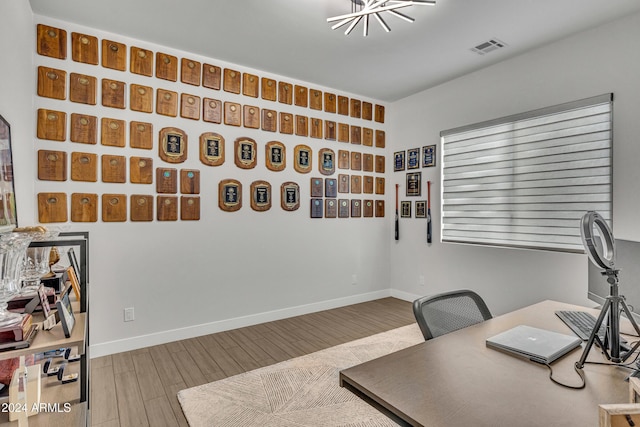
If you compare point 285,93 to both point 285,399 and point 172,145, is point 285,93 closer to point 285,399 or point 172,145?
point 172,145

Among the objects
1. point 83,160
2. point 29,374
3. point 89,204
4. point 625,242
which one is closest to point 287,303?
point 89,204

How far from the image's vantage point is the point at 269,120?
386cm

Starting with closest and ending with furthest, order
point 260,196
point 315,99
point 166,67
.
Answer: point 166,67 < point 260,196 < point 315,99

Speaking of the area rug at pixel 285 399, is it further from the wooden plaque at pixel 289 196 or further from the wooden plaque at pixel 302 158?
the wooden plaque at pixel 302 158

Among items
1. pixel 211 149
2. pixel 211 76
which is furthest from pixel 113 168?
pixel 211 76

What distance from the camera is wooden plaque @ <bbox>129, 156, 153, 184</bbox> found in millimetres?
3066

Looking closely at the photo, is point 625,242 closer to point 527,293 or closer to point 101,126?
point 527,293

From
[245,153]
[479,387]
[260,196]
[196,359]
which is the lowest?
[196,359]

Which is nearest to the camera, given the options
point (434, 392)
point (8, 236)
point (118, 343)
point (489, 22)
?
point (434, 392)

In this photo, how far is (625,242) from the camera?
4.30 feet

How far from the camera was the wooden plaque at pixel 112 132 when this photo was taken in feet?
9.64

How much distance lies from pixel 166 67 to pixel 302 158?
1709 millimetres

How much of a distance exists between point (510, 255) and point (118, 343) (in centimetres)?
394

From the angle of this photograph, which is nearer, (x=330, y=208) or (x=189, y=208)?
(x=189, y=208)
